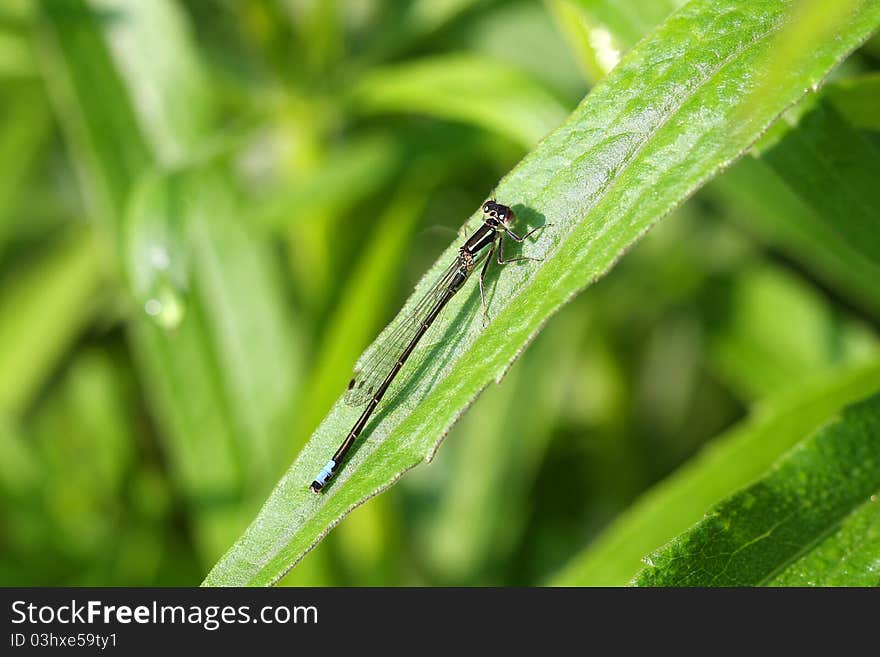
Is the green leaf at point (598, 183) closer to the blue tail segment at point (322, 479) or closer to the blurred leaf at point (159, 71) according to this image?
the blue tail segment at point (322, 479)

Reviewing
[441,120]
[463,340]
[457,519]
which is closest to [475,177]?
[441,120]

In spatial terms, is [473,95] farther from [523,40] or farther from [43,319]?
[43,319]

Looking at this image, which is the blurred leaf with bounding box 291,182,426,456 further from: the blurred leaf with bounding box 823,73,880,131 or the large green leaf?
the blurred leaf with bounding box 823,73,880,131

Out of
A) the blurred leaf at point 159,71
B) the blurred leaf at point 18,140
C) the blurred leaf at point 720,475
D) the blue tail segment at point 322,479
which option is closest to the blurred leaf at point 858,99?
the blurred leaf at point 720,475

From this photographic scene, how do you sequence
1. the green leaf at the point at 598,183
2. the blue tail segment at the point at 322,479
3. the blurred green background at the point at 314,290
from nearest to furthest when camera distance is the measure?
1. the green leaf at the point at 598,183
2. the blue tail segment at the point at 322,479
3. the blurred green background at the point at 314,290

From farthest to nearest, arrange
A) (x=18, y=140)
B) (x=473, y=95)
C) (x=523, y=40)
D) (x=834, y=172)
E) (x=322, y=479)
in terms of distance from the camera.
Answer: (x=18, y=140) → (x=523, y=40) → (x=473, y=95) → (x=834, y=172) → (x=322, y=479)

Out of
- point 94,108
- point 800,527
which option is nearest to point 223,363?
point 94,108

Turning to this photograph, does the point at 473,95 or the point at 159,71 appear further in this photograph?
the point at 159,71
